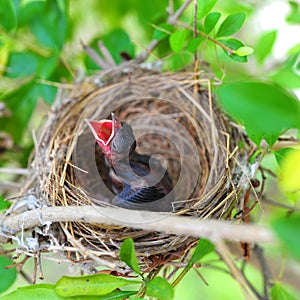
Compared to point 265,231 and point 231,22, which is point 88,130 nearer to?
point 231,22

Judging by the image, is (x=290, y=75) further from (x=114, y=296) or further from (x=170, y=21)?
(x=114, y=296)

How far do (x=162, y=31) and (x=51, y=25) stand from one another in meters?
0.42

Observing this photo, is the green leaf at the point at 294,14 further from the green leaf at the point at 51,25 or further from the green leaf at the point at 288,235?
the green leaf at the point at 288,235

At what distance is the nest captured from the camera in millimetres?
1203

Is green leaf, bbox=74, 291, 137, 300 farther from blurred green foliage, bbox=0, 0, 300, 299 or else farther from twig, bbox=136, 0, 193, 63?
twig, bbox=136, 0, 193, 63

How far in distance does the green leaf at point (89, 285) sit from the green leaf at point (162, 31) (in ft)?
2.20

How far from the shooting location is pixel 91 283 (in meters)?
0.99

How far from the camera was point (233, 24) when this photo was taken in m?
1.17

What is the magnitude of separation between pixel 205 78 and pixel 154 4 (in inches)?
17.2

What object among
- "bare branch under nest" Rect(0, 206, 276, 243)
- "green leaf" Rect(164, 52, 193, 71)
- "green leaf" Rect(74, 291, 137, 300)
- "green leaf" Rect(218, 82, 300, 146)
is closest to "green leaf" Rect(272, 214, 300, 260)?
"bare branch under nest" Rect(0, 206, 276, 243)

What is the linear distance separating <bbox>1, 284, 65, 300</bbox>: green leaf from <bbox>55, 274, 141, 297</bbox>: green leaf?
33mm

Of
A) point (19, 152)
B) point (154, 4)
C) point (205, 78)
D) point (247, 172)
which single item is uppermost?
point (154, 4)

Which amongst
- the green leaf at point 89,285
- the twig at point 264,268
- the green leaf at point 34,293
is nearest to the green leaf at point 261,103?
the green leaf at point 89,285

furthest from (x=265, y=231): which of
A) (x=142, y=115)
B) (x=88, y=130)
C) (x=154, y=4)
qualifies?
(x=154, y=4)
